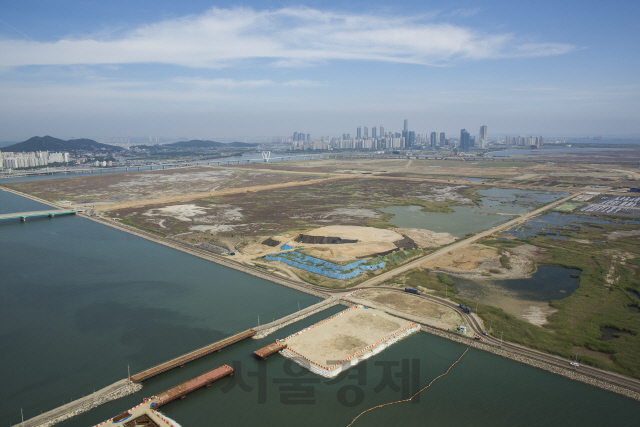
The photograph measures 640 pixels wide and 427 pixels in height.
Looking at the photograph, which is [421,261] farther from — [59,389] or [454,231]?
[59,389]

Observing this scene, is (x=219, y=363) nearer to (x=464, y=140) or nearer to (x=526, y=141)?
(x=464, y=140)

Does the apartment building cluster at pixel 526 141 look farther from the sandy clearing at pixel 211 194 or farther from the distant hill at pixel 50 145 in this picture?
the distant hill at pixel 50 145

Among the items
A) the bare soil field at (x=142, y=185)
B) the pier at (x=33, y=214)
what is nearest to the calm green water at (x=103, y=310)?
the pier at (x=33, y=214)

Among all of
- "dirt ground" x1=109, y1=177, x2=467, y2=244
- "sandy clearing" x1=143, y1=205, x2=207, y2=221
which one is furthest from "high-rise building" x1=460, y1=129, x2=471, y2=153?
"sandy clearing" x1=143, y1=205, x2=207, y2=221

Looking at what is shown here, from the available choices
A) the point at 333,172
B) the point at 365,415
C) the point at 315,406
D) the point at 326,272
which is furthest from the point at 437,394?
the point at 333,172

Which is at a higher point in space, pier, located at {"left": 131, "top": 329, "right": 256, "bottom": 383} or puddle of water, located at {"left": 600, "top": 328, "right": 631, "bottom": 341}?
puddle of water, located at {"left": 600, "top": 328, "right": 631, "bottom": 341}

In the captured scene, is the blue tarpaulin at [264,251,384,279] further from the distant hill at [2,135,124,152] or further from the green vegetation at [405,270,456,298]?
the distant hill at [2,135,124,152]
